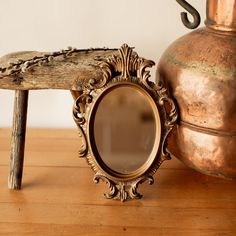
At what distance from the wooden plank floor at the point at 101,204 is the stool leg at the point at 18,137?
23 millimetres

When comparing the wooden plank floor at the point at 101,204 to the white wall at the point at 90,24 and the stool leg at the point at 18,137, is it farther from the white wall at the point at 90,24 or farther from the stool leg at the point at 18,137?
the white wall at the point at 90,24

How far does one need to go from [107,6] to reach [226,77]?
1.23 ft

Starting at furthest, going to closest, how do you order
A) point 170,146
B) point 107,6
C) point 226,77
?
point 107,6
point 170,146
point 226,77

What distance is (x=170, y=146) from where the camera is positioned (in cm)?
69

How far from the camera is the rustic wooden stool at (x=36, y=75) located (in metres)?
0.64

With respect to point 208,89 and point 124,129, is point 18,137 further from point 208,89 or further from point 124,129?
point 208,89

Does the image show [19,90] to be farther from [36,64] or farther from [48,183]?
[48,183]

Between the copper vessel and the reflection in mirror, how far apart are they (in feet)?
0.16

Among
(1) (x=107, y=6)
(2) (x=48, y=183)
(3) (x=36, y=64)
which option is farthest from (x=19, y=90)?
(1) (x=107, y=6)

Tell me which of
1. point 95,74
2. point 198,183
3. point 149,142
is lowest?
point 198,183

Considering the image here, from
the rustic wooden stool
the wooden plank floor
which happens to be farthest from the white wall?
the wooden plank floor

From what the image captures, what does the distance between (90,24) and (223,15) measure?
336mm

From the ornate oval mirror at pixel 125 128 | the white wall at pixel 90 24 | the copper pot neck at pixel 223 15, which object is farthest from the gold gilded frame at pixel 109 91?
the white wall at pixel 90 24

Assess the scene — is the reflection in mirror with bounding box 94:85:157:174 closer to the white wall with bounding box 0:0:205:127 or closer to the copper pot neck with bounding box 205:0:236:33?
the copper pot neck with bounding box 205:0:236:33
